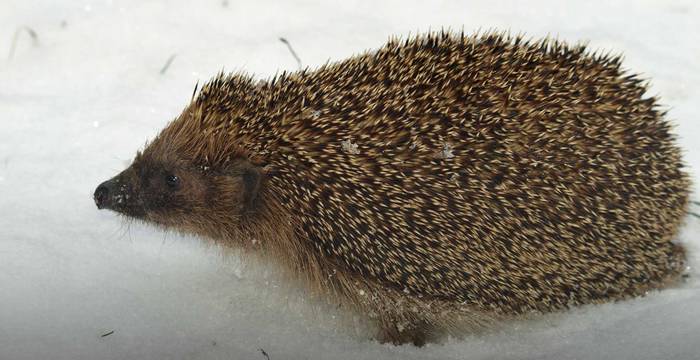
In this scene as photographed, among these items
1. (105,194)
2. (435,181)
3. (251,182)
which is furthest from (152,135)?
(435,181)

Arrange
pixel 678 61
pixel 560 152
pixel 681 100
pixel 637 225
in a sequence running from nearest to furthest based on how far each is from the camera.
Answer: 1. pixel 560 152
2. pixel 637 225
3. pixel 681 100
4. pixel 678 61

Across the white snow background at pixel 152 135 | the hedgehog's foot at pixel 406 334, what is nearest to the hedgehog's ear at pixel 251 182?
the white snow background at pixel 152 135

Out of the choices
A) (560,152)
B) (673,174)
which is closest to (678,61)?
(673,174)

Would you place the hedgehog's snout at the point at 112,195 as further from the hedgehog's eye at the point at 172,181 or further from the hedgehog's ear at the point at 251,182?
the hedgehog's ear at the point at 251,182

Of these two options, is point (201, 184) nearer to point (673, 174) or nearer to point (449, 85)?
point (449, 85)

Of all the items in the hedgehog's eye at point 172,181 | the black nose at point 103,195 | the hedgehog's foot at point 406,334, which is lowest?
the hedgehog's foot at point 406,334

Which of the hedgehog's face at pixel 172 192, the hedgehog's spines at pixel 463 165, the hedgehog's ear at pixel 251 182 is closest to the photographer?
the hedgehog's spines at pixel 463 165
